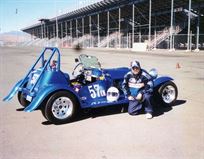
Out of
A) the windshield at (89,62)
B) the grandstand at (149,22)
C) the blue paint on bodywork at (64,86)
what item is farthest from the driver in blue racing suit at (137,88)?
the grandstand at (149,22)

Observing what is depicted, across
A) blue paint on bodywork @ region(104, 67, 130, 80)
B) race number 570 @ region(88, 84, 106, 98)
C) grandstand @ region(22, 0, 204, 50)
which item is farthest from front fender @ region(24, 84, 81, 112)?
grandstand @ region(22, 0, 204, 50)

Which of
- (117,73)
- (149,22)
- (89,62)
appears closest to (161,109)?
(117,73)

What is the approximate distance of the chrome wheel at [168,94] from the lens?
27.6 feet

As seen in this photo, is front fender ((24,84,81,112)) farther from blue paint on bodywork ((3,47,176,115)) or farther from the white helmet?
the white helmet

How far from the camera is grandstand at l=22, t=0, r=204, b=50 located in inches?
1857

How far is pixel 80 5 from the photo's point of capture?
68812mm

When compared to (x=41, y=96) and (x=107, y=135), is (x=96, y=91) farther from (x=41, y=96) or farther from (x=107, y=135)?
(x=107, y=135)

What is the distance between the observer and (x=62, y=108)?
7008 millimetres

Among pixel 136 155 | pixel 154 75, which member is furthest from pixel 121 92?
pixel 136 155

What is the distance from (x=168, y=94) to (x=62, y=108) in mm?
2838

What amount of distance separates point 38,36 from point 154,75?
127m

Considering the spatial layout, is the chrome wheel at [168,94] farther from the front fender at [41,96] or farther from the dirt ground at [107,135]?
the front fender at [41,96]

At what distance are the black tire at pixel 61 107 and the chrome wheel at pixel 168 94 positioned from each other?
2.36 m

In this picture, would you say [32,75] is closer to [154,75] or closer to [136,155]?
[154,75]
